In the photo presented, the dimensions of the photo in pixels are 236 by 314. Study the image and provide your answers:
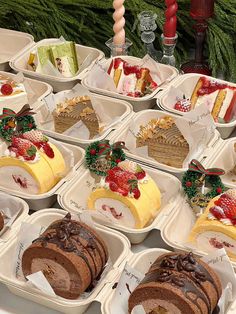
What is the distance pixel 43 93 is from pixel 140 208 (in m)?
1.10

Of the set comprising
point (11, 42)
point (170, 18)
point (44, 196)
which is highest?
point (170, 18)

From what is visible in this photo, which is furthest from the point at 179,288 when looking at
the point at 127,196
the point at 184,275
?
the point at 127,196

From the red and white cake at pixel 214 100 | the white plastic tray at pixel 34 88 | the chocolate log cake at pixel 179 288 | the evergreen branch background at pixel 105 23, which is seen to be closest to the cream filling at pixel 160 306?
the chocolate log cake at pixel 179 288

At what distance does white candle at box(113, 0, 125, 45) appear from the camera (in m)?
3.37

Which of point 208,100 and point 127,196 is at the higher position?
point 127,196

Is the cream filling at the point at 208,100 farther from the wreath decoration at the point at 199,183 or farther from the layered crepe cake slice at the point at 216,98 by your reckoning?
the wreath decoration at the point at 199,183

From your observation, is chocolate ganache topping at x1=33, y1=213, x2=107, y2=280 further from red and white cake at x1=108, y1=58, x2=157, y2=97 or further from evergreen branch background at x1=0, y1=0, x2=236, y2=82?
evergreen branch background at x1=0, y1=0, x2=236, y2=82

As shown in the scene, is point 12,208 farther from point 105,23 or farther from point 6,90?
point 105,23

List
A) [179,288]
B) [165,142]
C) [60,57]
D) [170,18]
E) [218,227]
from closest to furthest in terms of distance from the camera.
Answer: [179,288], [218,227], [165,142], [170,18], [60,57]

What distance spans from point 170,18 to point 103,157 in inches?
38.5

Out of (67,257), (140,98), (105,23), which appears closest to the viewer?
(67,257)

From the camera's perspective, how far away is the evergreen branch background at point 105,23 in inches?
135

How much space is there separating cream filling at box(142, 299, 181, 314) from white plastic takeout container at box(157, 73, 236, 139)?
46.6 inches

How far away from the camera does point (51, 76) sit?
3379mm
